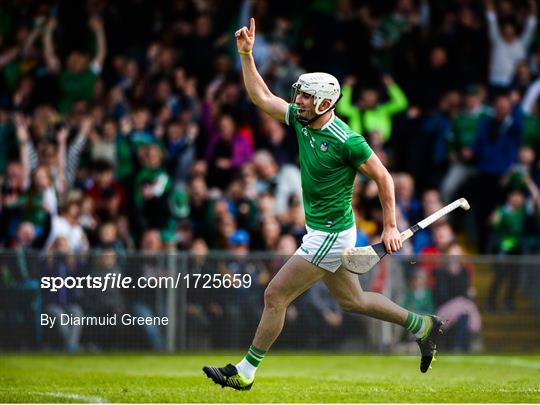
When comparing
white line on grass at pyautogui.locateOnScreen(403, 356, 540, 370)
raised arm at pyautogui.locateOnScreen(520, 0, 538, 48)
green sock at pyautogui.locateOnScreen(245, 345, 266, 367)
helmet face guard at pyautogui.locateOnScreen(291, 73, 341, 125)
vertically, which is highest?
raised arm at pyautogui.locateOnScreen(520, 0, 538, 48)

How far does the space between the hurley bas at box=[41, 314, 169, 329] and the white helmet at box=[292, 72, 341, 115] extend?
5.75m

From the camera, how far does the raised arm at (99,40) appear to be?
2020cm

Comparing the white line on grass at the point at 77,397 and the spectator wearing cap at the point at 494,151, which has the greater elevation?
the spectator wearing cap at the point at 494,151

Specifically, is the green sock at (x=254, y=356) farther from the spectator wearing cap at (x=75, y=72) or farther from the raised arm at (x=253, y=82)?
the spectator wearing cap at (x=75, y=72)

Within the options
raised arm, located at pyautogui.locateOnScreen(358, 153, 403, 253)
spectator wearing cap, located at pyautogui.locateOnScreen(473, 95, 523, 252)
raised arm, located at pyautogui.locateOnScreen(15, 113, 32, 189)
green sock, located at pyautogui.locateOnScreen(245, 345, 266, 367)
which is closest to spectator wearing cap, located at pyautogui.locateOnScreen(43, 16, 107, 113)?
raised arm, located at pyautogui.locateOnScreen(15, 113, 32, 189)

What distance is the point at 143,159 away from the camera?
1834 cm

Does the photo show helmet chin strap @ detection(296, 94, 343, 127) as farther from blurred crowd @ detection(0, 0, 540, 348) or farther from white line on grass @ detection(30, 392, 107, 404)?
blurred crowd @ detection(0, 0, 540, 348)

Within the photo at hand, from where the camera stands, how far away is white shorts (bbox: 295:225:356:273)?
36.2 ft

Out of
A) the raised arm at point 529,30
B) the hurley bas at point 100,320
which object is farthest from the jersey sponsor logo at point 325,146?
the raised arm at point 529,30

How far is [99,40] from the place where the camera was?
66.3 ft

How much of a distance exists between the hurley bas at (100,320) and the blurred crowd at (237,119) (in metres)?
1.07

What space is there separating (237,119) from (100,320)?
439 centimetres

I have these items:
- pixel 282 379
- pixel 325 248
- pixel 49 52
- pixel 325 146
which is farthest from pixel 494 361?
pixel 49 52

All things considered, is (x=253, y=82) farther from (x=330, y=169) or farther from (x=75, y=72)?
(x=75, y=72)
